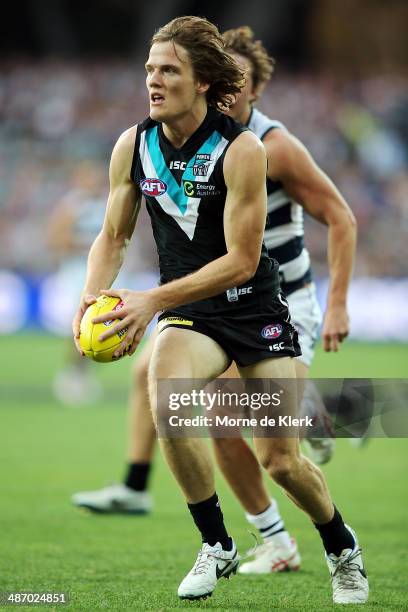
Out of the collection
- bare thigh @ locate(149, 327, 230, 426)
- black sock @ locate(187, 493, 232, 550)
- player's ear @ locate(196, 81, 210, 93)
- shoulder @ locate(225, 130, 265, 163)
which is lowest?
black sock @ locate(187, 493, 232, 550)

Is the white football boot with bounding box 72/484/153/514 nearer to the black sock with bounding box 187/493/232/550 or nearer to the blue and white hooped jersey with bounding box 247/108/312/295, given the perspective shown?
the blue and white hooped jersey with bounding box 247/108/312/295

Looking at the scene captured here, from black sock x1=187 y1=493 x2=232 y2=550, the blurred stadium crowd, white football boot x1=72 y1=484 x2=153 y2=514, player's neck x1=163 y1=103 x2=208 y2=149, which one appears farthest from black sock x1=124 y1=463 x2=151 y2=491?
the blurred stadium crowd

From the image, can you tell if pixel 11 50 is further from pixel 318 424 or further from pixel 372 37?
pixel 318 424

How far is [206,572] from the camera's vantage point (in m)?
4.68

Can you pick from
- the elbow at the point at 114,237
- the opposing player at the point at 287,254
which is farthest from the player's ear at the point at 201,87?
the opposing player at the point at 287,254

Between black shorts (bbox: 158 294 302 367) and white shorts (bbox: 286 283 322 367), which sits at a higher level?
black shorts (bbox: 158 294 302 367)

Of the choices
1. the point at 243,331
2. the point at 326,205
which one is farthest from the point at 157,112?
the point at 326,205

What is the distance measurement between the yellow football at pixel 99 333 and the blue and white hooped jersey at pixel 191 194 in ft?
1.64

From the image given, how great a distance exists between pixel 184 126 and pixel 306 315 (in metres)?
1.71

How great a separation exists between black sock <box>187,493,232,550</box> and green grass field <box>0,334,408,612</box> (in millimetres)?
262

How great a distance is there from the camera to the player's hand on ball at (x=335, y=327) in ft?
19.5

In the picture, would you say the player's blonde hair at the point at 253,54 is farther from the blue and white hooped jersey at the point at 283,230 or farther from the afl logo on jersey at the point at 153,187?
the afl logo on jersey at the point at 153,187

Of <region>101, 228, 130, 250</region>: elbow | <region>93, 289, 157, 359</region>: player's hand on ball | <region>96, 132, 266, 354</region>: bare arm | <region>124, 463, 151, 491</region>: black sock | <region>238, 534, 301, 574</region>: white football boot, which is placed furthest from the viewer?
<region>124, 463, 151, 491</region>: black sock

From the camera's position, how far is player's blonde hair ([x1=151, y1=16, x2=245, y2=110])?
4.74 meters
